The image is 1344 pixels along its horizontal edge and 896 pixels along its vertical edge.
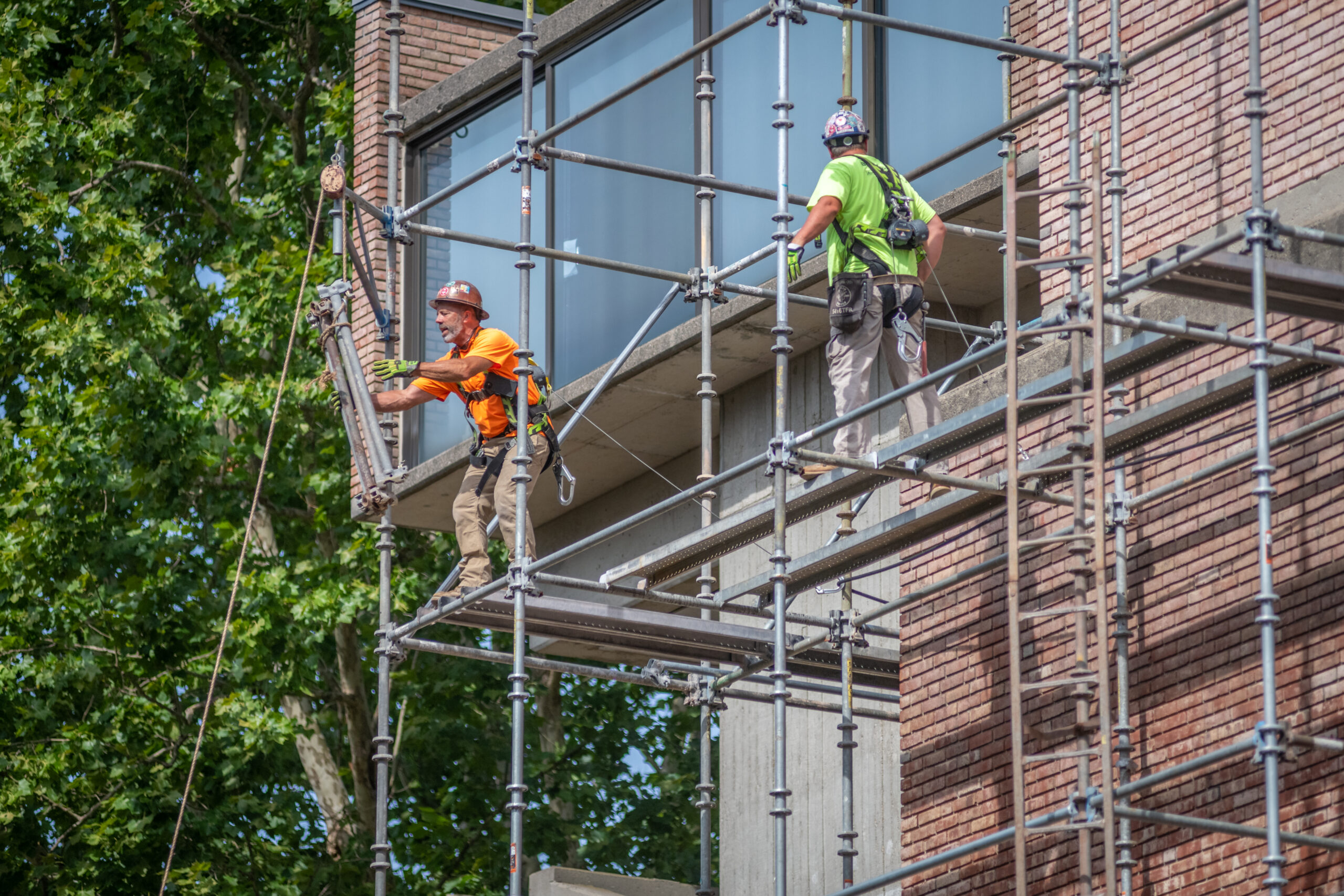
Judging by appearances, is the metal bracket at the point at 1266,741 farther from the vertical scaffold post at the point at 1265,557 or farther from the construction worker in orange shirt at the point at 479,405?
the construction worker in orange shirt at the point at 479,405

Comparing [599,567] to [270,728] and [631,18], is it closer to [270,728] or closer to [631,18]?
[631,18]

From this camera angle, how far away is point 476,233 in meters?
18.3

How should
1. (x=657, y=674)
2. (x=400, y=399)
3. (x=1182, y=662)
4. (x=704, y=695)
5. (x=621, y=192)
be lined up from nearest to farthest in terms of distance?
(x=1182, y=662), (x=400, y=399), (x=704, y=695), (x=657, y=674), (x=621, y=192)

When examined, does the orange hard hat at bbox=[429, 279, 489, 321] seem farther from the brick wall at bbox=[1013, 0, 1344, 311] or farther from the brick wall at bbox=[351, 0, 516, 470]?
the brick wall at bbox=[351, 0, 516, 470]

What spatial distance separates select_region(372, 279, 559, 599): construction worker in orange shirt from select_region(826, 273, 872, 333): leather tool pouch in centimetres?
187

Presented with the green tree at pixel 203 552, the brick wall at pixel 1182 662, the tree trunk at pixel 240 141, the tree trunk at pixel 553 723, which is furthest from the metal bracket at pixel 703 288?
the tree trunk at pixel 240 141

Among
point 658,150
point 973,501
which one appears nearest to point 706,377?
point 973,501

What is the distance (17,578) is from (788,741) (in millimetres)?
10980

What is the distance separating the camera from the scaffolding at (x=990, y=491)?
30.0ft

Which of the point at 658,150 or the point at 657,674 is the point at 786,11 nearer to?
the point at 657,674

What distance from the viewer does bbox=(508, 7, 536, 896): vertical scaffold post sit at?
1166 cm

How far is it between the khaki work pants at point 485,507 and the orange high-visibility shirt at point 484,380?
0.31 feet

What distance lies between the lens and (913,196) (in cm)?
1177

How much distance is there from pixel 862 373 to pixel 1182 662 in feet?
7.29
